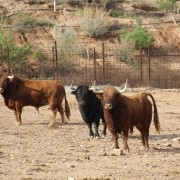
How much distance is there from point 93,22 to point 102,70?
406 inches

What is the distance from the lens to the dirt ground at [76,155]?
12.5 meters

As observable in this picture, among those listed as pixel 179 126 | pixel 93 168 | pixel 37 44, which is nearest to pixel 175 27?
pixel 37 44

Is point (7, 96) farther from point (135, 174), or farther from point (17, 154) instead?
Result: point (135, 174)

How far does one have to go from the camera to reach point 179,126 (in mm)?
22047

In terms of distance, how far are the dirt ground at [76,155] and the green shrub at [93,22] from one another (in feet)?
93.5

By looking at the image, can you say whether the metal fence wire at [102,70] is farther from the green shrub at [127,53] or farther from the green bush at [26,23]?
the green bush at [26,23]

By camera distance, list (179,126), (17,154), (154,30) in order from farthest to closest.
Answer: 1. (154,30)
2. (179,126)
3. (17,154)

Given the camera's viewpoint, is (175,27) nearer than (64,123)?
No

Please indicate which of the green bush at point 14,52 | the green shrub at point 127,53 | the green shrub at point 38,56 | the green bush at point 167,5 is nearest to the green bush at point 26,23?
the green shrub at point 38,56

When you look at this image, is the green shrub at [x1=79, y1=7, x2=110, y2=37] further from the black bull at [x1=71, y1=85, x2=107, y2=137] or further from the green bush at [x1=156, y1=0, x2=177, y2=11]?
the black bull at [x1=71, y1=85, x2=107, y2=137]

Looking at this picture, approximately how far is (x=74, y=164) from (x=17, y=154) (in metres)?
1.84

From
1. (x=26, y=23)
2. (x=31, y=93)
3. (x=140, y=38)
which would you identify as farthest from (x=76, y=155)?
(x=26, y=23)

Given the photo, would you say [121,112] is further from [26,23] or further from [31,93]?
[26,23]

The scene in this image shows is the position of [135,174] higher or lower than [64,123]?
higher
